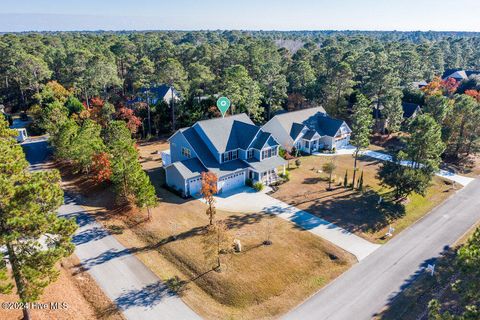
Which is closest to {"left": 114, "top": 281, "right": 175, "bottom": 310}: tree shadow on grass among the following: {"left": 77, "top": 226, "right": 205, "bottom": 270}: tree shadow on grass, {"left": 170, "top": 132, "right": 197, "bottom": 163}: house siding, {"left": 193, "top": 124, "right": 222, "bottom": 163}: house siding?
{"left": 77, "top": 226, "right": 205, "bottom": 270}: tree shadow on grass

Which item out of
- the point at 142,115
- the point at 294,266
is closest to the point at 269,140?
the point at 294,266

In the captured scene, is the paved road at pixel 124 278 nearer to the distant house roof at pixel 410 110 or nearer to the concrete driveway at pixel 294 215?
the concrete driveway at pixel 294 215

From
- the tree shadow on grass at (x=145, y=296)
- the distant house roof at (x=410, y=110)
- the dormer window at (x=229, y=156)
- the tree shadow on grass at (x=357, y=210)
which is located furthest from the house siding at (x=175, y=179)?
the distant house roof at (x=410, y=110)

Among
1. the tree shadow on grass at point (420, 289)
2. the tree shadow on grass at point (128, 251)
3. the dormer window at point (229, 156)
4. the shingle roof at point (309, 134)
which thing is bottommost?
the tree shadow on grass at point (420, 289)

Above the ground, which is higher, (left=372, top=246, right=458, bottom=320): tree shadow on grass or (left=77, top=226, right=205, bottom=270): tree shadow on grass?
(left=77, top=226, right=205, bottom=270): tree shadow on grass

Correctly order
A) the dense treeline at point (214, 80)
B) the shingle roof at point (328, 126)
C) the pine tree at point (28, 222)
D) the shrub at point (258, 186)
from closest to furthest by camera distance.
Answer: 1. the pine tree at point (28, 222)
2. the shrub at point (258, 186)
3. the shingle roof at point (328, 126)
4. the dense treeline at point (214, 80)

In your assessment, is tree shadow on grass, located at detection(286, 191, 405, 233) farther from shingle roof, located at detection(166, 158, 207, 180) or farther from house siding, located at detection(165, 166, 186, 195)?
house siding, located at detection(165, 166, 186, 195)
